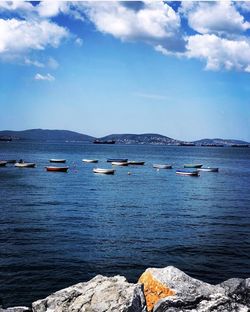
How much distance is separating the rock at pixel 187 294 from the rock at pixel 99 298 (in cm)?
76

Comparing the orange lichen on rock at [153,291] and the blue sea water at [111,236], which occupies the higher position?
the orange lichen on rock at [153,291]

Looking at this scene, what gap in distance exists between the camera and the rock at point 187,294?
11.5m

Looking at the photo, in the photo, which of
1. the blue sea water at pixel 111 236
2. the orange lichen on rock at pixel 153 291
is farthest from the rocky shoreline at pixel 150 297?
the blue sea water at pixel 111 236

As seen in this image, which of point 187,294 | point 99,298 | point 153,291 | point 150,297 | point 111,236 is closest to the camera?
point 99,298

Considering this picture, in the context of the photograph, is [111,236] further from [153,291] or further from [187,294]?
[187,294]

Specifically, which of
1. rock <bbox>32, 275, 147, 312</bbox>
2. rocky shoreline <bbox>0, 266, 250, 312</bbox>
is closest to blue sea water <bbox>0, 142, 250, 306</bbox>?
rock <bbox>32, 275, 147, 312</bbox>

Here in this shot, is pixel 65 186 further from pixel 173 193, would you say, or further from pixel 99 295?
pixel 99 295

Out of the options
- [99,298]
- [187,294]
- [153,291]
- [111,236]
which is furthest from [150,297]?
[111,236]

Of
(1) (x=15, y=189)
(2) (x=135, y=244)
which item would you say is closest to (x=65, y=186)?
(1) (x=15, y=189)

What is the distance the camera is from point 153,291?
13.7 meters

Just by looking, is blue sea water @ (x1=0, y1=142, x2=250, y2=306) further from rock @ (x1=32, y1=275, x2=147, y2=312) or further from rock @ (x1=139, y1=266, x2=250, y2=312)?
rock @ (x1=139, y1=266, x2=250, y2=312)

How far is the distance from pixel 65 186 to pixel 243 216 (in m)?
31.9

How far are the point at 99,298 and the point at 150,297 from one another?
7.85 feet

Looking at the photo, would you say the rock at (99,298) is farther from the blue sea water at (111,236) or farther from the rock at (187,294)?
the blue sea water at (111,236)
